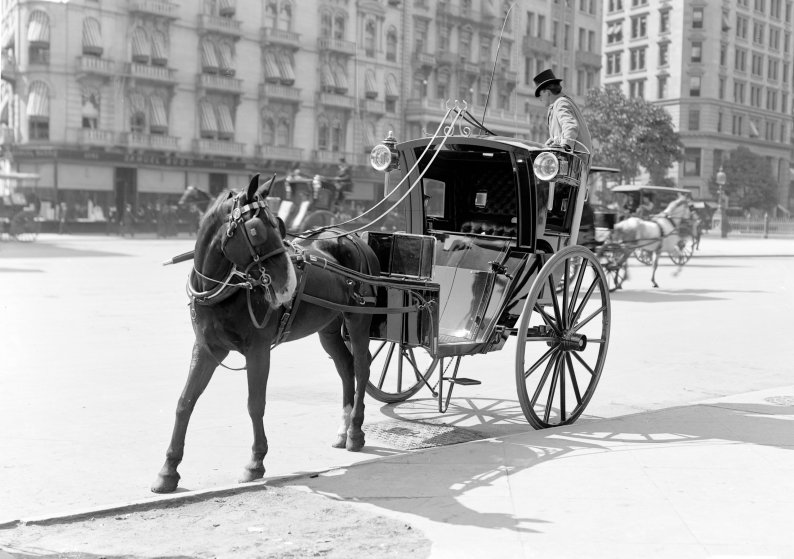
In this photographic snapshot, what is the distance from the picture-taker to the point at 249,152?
53.2 m

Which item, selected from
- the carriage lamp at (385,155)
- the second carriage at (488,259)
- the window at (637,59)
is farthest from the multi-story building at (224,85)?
the carriage lamp at (385,155)

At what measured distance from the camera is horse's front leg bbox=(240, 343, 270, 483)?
5.30m

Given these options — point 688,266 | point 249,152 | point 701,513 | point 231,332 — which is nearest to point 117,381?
point 231,332

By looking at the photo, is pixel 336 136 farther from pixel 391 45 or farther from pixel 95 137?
pixel 95 137

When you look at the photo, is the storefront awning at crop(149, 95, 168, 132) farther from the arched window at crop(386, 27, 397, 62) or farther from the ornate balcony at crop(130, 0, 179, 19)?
the arched window at crop(386, 27, 397, 62)

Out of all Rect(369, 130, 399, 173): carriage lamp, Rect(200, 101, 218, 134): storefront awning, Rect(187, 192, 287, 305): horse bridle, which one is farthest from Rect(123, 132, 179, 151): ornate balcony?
Rect(187, 192, 287, 305): horse bridle

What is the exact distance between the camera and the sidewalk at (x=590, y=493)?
4250 millimetres

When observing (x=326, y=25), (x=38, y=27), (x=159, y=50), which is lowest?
(x=159, y=50)

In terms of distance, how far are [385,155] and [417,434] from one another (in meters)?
2.16

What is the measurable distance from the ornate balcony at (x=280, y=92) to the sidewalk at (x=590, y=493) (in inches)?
1907

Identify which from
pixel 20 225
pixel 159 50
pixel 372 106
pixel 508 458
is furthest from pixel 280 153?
pixel 508 458

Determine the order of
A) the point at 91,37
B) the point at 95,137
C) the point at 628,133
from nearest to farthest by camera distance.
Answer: the point at 91,37
the point at 95,137
the point at 628,133

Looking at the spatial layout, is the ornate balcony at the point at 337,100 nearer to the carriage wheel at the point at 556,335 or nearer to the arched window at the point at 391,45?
the arched window at the point at 391,45

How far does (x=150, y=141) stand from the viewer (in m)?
47.8
